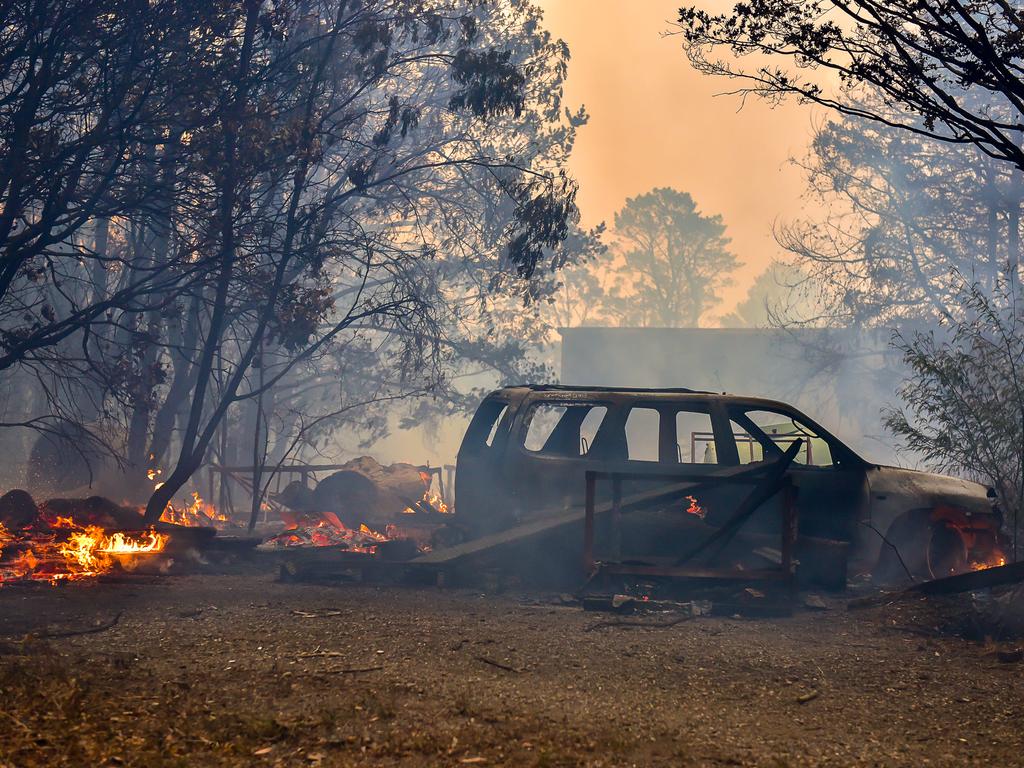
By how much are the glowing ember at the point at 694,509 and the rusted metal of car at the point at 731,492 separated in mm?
22

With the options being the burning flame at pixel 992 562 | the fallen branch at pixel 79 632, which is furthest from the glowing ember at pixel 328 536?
the burning flame at pixel 992 562

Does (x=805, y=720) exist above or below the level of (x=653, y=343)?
below

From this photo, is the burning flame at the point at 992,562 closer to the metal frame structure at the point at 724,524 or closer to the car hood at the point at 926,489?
the car hood at the point at 926,489

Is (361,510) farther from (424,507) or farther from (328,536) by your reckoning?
(328,536)

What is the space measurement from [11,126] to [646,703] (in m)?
10.3

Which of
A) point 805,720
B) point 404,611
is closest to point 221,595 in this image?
point 404,611

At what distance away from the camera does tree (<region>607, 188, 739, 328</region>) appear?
79.1 metres

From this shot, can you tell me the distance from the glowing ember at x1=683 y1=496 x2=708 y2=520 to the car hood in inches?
71.2

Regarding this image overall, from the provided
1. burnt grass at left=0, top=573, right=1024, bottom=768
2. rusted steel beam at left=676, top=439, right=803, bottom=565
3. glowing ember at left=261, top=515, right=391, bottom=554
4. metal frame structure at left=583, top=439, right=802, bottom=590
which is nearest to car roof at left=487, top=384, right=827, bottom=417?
metal frame structure at left=583, top=439, right=802, bottom=590

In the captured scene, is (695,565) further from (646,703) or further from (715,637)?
(646,703)

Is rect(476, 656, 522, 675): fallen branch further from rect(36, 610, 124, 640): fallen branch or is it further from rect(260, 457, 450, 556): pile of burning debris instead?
rect(260, 457, 450, 556): pile of burning debris

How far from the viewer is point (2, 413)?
3869 cm

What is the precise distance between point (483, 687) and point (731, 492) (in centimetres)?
471

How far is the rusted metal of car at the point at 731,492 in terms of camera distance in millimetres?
10164
